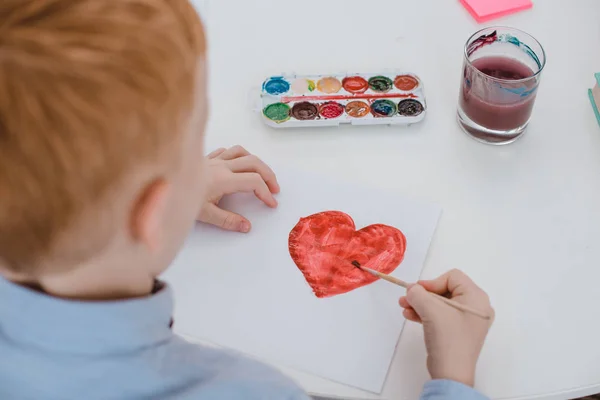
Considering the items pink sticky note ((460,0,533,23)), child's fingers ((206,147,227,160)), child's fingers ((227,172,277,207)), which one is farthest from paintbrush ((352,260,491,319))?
pink sticky note ((460,0,533,23))

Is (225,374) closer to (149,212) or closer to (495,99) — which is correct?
(149,212)

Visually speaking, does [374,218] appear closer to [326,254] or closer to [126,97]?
[326,254]

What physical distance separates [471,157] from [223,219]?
0.36m

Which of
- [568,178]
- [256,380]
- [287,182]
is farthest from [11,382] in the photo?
[568,178]

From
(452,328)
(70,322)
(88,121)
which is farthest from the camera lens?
(452,328)

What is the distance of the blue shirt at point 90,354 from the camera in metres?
0.54

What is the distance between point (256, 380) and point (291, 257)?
221 millimetres

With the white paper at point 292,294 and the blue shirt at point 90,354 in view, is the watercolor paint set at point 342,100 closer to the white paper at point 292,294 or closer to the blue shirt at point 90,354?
the white paper at point 292,294

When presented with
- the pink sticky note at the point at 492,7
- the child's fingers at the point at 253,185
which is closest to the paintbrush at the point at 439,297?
the child's fingers at the point at 253,185

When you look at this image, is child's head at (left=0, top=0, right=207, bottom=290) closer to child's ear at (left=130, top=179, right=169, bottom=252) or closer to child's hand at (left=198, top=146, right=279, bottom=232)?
child's ear at (left=130, top=179, right=169, bottom=252)

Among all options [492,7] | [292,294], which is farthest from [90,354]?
[492,7]

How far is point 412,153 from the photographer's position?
2.99 feet

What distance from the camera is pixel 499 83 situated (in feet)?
2.78

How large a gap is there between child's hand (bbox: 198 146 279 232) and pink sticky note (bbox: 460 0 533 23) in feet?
1.56
